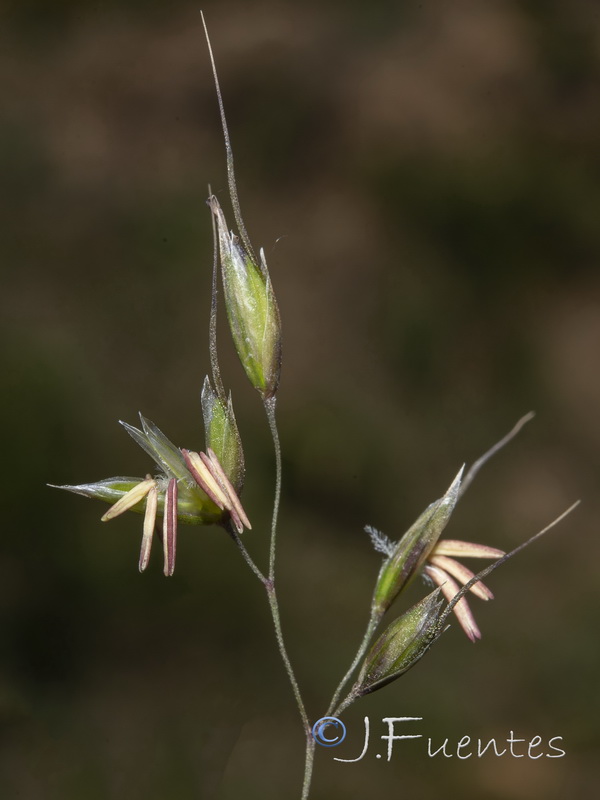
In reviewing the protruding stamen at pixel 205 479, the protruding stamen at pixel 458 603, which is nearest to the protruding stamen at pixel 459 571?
the protruding stamen at pixel 458 603

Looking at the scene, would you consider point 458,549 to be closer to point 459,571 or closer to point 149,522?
point 459,571

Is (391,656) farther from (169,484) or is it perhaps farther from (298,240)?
(298,240)

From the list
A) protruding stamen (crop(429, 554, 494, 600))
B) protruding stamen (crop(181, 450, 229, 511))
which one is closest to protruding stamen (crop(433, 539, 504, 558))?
protruding stamen (crop(429, 554, 494, 600))

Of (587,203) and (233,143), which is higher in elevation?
(233,143)

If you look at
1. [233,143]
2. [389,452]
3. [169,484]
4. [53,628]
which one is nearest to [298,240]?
[233,143]

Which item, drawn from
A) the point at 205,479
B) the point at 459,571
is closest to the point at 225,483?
the point at 205,479
